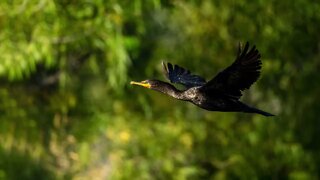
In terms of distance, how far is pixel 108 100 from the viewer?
12.8 meters

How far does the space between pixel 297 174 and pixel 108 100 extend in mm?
2243

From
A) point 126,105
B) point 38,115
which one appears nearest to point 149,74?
point 126,105

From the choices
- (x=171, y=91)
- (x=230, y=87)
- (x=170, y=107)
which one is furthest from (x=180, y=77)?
(x=170, y=107)

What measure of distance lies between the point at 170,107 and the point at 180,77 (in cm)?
542

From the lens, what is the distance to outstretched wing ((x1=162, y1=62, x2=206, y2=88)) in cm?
695

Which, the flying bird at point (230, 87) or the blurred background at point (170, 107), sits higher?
the blurred background at point (170, 107)

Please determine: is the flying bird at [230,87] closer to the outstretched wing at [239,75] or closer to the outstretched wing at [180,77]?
the outstretched wing at [239,75]

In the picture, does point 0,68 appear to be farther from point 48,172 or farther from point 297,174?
point 297,174

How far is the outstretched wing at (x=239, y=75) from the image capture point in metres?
5.75

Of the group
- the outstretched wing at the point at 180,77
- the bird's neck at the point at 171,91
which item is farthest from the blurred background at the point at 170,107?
the bird's neck at the point at 171,91

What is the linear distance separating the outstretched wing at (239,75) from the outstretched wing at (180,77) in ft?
2.99

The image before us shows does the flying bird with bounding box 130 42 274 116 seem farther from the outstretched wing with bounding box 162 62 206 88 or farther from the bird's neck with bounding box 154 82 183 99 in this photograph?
the outstretched wing with bounding box 162 62 206 88

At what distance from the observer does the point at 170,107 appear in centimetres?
1252

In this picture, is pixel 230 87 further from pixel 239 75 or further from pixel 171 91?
pixel 171 91
